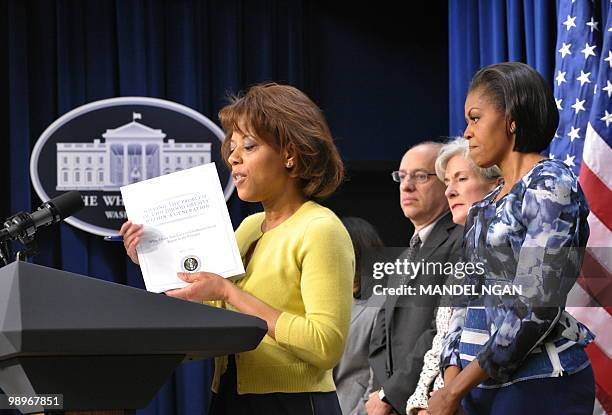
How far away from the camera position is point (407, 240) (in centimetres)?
473

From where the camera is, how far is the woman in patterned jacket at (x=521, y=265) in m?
1.78

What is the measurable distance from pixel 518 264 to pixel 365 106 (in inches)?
131

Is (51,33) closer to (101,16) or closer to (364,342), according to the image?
(101,16)

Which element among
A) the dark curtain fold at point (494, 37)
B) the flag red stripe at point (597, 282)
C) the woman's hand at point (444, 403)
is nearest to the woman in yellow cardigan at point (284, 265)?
the woman's hand at point (444, 403)

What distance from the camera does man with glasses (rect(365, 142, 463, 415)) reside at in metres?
2.85

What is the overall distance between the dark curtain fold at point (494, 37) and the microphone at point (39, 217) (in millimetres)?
2540

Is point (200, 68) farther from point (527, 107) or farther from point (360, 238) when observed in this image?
point (527, 107)

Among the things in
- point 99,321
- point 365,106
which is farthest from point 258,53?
point 99,321

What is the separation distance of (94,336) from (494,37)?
327 cm

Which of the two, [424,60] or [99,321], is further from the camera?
[424,60]

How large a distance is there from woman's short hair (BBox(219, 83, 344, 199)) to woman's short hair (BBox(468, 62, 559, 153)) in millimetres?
346

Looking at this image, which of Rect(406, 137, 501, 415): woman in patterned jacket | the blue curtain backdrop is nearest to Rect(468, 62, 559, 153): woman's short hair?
Rect(406, 137, 501, 415): woman in patterned jacket

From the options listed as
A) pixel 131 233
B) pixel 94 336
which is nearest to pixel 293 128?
pixel 131 233

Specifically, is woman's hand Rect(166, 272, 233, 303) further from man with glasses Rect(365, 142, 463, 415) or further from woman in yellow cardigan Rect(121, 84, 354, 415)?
man with glasses Rect(365, 142, 463, 415)
